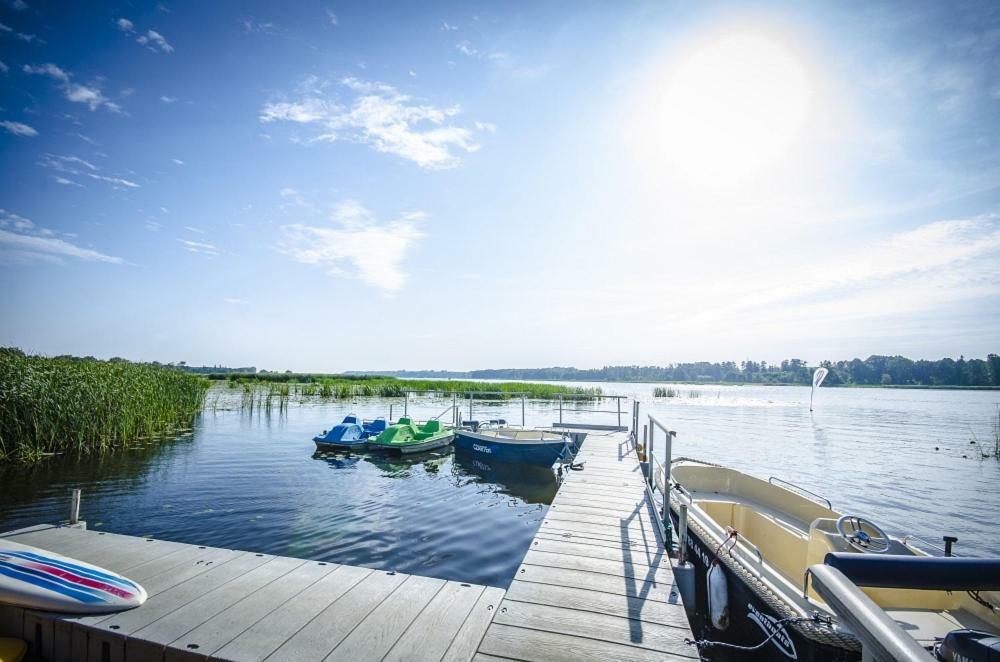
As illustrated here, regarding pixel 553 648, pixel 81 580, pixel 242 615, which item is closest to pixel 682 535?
pixel 553 648

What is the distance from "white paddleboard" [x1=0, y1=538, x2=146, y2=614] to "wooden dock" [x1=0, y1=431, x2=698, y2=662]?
11 cm

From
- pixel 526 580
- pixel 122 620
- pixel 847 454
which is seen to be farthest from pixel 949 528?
pixel 122 620

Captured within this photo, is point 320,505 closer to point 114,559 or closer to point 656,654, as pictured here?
point 114,559

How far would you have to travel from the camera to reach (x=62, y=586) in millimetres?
3785

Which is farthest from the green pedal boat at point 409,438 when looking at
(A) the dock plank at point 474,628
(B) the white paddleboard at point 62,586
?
(A) the dock plank at point 474,628

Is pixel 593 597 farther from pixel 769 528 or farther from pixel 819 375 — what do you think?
pixel 819 375

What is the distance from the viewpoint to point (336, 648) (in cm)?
329

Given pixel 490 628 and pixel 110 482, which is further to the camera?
pixel 110 482

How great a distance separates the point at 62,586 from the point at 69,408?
13.1 m

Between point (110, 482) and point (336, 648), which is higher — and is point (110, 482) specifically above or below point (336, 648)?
below

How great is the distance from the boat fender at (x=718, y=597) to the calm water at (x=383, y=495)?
2.99 meters

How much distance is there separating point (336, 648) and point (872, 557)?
328cm

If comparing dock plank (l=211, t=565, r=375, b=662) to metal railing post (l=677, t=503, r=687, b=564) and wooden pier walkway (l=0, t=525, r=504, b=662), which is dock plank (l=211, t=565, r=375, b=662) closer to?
wooden pier walkway (l=0, t=525, r=504, b=662)

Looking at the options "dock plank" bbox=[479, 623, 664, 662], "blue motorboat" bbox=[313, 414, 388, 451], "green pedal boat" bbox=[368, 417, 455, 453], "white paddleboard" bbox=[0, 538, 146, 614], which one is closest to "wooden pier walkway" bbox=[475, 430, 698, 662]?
"dock plank" bbox=[479, 623, 664, 662]
